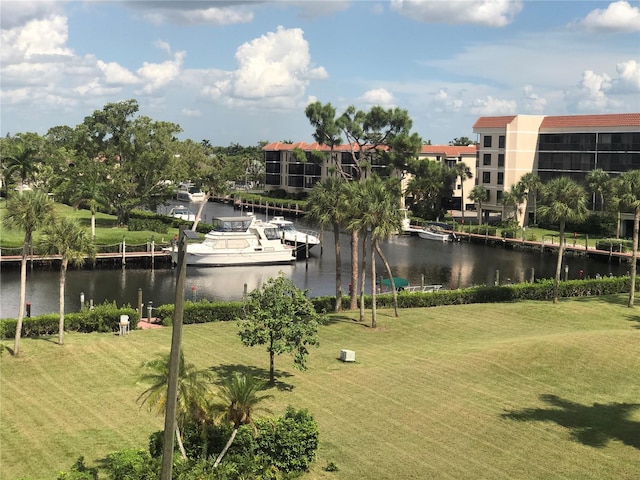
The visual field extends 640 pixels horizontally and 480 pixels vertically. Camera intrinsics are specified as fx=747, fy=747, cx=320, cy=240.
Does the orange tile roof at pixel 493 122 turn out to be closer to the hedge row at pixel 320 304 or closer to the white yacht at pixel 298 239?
the white yacht at pixel 298 239

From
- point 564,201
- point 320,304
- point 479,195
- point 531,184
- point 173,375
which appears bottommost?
point 320,304

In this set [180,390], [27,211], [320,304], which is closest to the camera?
[180,390]

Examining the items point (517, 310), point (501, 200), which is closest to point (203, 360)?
point (517, 310)

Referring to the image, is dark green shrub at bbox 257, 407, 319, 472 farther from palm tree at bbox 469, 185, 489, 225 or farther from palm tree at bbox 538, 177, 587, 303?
palm tree at bbox 469, 185, 489, 225

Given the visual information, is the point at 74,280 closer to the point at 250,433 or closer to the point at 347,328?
the point at 347,328

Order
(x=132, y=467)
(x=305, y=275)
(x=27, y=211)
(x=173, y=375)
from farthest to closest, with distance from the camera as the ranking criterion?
(x=305, y=275)
(x=27, y=211)
(x=132, y=467)
(x=173, y=375)

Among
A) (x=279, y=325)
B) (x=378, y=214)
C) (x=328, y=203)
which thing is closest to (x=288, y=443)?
(x=279, y=325)

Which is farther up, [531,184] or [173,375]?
[531,184]

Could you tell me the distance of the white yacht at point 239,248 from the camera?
76750mm

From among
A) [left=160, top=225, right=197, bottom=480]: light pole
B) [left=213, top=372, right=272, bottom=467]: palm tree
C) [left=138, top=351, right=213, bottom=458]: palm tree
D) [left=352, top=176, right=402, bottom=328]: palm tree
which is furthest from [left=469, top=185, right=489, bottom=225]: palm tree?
[left=160, top=225, right=197, bottom=480]: light pole

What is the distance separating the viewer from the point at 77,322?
40.2 meters

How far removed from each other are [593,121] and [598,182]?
1148cm

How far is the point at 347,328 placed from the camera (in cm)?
4278

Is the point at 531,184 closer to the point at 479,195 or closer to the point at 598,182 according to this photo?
the point at 479,195
